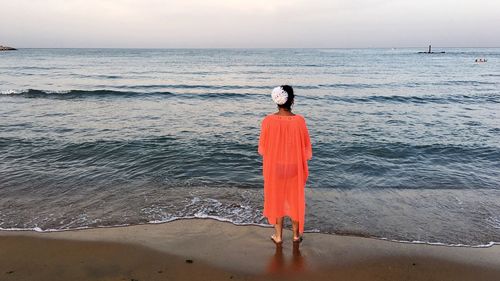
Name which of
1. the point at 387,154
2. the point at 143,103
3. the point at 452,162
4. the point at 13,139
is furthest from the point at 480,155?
the point at 143,103

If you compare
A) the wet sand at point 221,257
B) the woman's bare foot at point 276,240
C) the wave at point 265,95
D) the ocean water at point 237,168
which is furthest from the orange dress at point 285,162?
the wave at point 265,95

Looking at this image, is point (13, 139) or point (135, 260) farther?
point (13, 139)

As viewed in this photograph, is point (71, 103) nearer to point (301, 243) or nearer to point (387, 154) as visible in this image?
point (387, 154)

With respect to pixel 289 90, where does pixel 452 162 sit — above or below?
below

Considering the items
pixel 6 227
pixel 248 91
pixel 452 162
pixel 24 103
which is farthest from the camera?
pixel 248 91

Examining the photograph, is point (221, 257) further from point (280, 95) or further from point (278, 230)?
point (280, 95)

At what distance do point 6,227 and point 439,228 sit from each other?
5810 millimetres

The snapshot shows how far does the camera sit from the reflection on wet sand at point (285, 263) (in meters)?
3.91

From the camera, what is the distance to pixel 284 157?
416cm

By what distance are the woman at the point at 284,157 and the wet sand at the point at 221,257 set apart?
1.57 feet

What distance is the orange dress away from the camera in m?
4.07

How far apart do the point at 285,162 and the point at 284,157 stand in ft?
0.20

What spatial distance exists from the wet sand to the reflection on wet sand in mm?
10

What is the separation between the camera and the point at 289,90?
3.96 m
